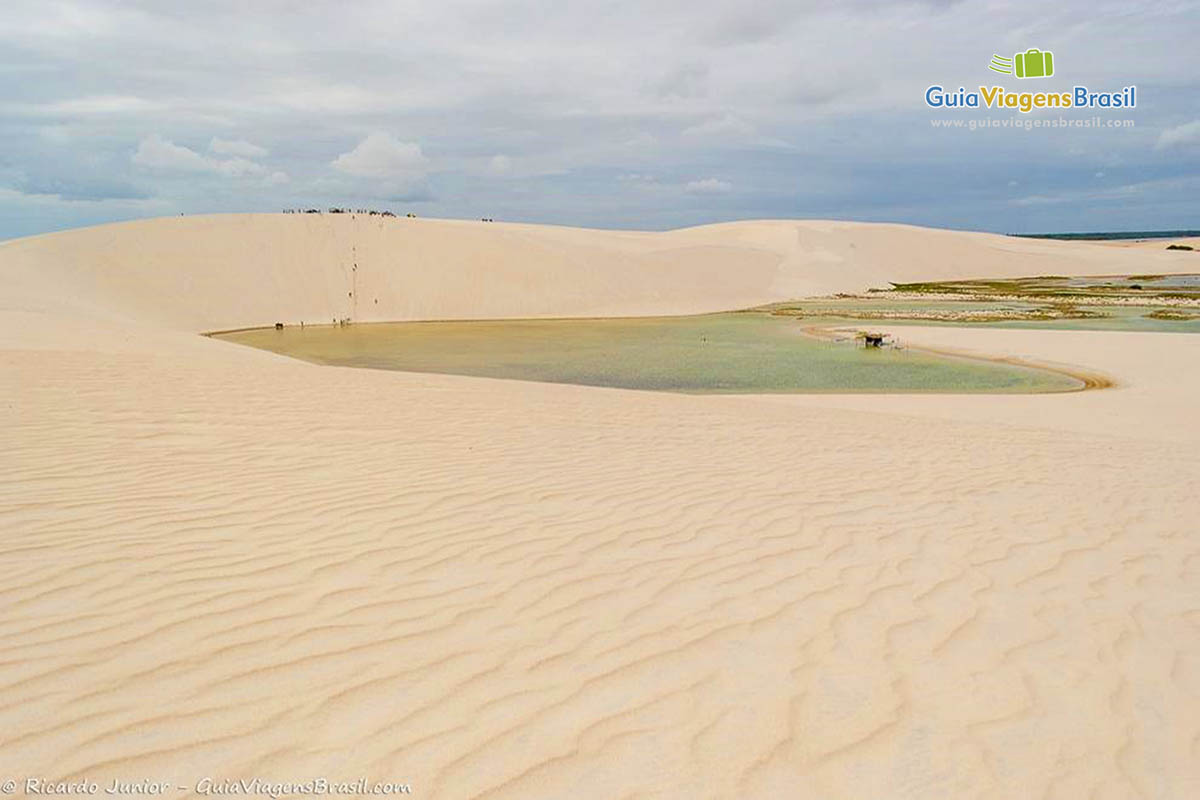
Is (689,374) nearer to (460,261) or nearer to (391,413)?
(391,413)

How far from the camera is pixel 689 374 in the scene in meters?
19.8

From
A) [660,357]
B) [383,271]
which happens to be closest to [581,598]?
[660,357]

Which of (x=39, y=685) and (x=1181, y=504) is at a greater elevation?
(x=39, y=685)

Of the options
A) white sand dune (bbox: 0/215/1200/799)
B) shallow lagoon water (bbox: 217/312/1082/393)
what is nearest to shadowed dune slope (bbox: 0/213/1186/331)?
shallow lagoon water (bbox: 217/312/1082/393)

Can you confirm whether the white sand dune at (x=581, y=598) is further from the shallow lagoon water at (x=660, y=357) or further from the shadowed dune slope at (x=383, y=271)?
the shadowed dune slope at (x=383, y=271)

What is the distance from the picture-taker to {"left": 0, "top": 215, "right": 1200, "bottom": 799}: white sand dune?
284 cm

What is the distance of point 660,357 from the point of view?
76.9 feet

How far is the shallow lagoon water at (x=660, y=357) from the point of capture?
1798 centimetres

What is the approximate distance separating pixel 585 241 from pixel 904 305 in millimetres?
21897

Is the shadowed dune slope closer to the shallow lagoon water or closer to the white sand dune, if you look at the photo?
the shallow lagoon water

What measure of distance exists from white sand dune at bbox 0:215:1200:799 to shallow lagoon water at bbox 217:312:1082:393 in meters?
7.73

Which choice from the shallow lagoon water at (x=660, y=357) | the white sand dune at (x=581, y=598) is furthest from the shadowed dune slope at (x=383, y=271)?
the white sand dune at (x=581, y=598)

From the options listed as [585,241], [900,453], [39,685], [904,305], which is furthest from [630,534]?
[585,241]

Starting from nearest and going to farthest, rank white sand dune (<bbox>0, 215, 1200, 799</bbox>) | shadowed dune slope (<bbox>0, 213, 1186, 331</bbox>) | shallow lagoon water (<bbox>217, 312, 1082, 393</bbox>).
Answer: white sand dune (<bbox>0, 215, 1200, 799</bbox>)
shallow lagoon water (<bbox>217, 312, 1082, 393</bbox>)
shadowed dune slope (<bbox>0, 213, 1186, 331</bbox>)
